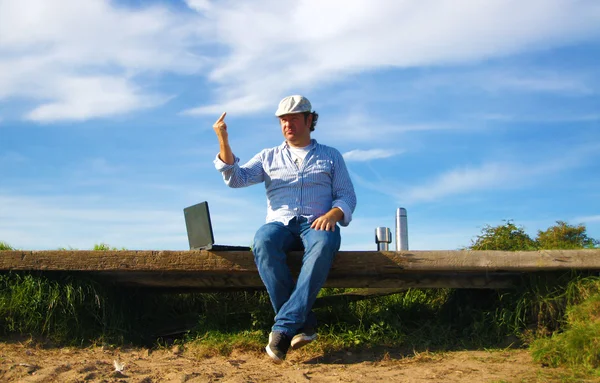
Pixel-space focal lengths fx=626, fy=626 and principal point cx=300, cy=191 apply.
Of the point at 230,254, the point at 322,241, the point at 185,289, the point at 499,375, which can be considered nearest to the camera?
the point at 499,375

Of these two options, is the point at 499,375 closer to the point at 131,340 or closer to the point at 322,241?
the point at 322,241

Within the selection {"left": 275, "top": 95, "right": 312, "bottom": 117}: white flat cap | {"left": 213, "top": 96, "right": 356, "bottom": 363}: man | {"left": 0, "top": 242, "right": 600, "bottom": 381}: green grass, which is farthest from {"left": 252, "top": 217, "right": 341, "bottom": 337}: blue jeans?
{"left": 275, "top": 95, "right": 312, "bottom": 117}: white flat cap

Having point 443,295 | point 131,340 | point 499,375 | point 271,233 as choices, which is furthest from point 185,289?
point 499,375

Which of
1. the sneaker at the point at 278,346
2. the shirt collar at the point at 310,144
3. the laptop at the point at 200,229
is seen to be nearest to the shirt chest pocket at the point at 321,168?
the shirt collar at the point at 310,144

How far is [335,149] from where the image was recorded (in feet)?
16.2

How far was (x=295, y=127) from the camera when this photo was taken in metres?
4.73

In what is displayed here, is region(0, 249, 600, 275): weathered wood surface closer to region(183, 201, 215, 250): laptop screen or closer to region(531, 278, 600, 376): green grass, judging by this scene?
region(183, 201, 215, 250): laptop screen

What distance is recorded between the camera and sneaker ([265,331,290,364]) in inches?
157

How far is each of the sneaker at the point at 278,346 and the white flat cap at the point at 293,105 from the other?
164cm

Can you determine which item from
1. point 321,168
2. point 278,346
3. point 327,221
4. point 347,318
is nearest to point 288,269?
point 327,221

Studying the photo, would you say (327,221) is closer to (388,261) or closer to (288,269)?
(288,269)

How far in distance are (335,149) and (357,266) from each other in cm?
95

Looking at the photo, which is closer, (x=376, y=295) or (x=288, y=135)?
(x=288, y=135)

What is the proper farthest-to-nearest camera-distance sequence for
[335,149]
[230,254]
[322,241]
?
[335,149] < [230,254] < [322,241]
